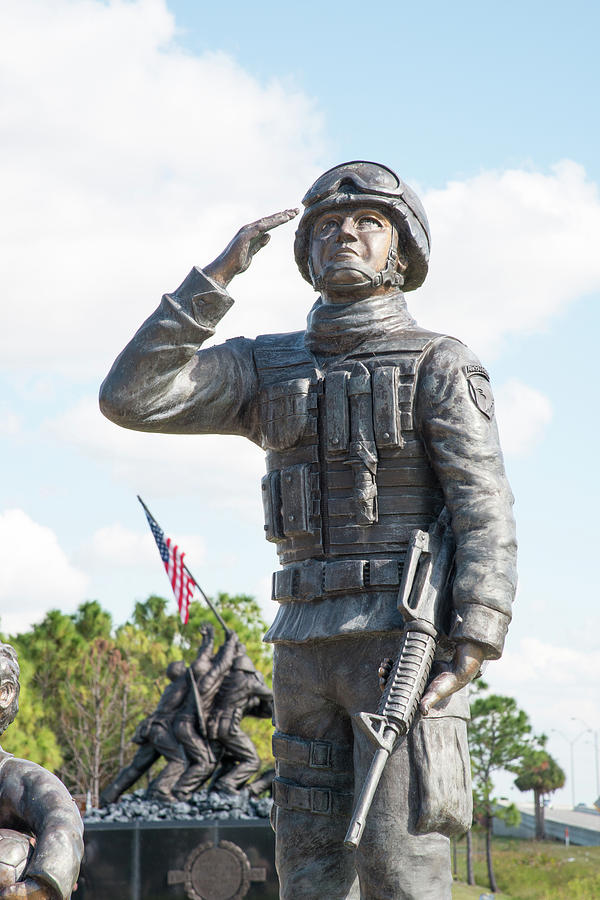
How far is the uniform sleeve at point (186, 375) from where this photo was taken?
14.0 feet

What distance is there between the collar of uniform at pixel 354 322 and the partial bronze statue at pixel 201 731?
1141cm

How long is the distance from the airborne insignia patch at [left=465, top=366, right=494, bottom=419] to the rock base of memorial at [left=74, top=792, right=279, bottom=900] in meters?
9.07

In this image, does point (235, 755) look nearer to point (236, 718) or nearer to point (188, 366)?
point (236, 718)

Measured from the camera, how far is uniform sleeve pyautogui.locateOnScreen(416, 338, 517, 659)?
400cm

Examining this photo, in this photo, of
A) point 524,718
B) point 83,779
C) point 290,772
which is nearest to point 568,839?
point 524,718

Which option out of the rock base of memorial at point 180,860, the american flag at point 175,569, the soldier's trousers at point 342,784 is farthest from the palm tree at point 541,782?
the soldier's trousers at point 342,784

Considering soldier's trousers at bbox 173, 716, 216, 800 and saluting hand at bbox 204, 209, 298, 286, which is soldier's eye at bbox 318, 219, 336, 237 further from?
soldier's trousers at bbox 173, 716, 216, 800

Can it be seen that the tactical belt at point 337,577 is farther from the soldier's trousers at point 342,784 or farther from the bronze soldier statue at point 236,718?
the bronze soldier statue at point 236,718

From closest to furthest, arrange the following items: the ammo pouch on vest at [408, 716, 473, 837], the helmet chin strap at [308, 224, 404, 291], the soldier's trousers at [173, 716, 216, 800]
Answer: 1. the ammo pouch on vest at [408, 716, 473, 837]
2. the helmet chin strap at [308, 224, 404, 291]
3. the soldier's trousers at [173, 716, 216, 800]

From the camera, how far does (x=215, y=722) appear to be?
1566cm

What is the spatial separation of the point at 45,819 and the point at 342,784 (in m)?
1.06

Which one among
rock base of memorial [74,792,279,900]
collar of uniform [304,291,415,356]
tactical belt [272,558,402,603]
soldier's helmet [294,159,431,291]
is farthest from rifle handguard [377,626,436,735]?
rock base of memorial [74,792,279,900]

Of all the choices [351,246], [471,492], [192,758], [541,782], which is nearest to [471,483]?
[471,492]

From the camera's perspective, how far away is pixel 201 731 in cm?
1557
